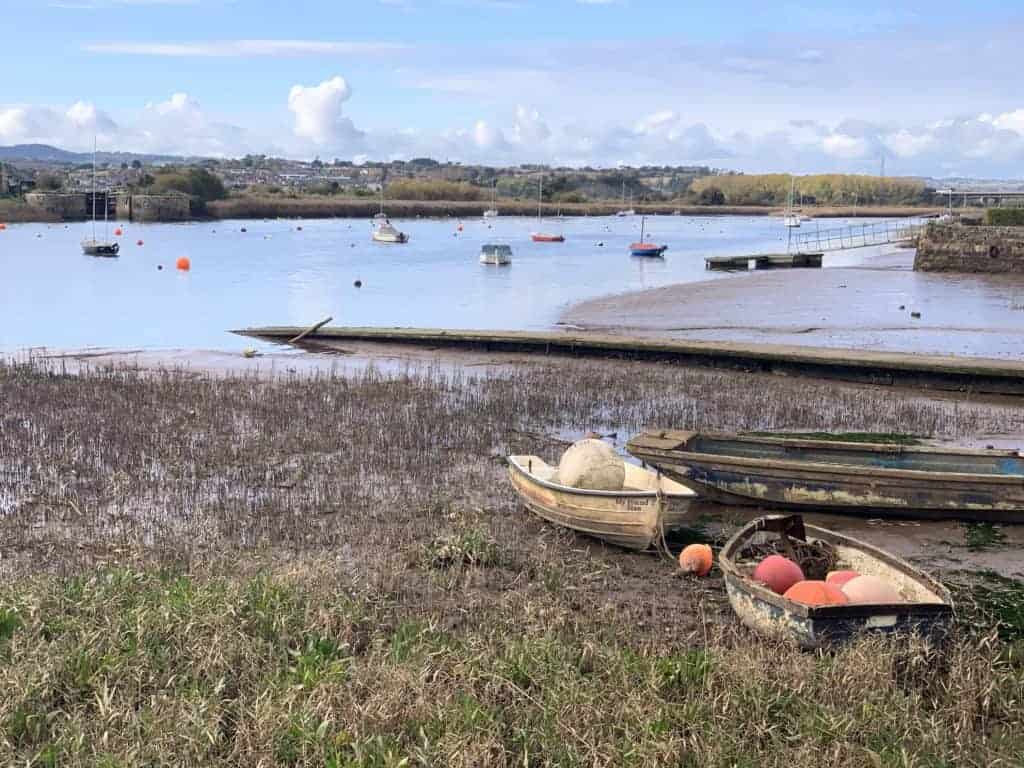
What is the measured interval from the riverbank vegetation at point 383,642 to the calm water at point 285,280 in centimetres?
1689

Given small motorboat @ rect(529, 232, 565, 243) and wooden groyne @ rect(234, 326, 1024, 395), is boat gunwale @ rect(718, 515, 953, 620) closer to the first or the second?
wooden groyne @ rect(234, 326, 1024, 395)

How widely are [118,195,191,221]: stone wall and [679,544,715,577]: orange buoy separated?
4682 inches

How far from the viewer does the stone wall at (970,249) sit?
169 feet

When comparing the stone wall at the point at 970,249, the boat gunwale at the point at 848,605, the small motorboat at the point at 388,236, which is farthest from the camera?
the small motorboat at the point at 388,236

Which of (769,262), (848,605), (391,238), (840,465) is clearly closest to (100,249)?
(391,238)

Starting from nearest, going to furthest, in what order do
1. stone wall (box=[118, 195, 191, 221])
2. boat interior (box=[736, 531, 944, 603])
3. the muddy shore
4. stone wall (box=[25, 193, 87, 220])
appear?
1. boat interior (box=[736, 531, 944, 603])
2. the muddy shore
3. stone wall (box=[25, 193, 87, 220])
4. stone wall (box=[118, 195, 191, 221])

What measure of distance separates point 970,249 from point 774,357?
33509mm

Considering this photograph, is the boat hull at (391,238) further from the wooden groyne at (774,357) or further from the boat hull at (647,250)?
the wooden groyne at (774,357)

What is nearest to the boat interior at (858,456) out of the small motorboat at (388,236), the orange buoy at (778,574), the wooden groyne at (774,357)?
the orange buoy at (778,574)

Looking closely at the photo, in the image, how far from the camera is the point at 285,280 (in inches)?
2285

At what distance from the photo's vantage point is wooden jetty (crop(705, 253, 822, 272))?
64125mm

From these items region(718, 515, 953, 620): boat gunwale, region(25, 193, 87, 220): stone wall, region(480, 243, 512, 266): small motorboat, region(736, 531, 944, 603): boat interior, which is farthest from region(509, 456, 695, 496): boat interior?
region(25, 193, 87, 220): stone wall

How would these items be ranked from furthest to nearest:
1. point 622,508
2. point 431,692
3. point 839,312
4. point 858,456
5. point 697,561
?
point 839,312, point 858,456, point 622,508, point 697,561, point 431,692

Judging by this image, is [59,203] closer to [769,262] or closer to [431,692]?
[769,262]
